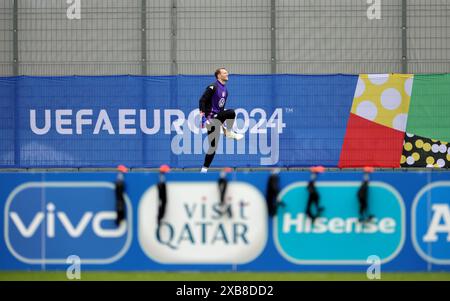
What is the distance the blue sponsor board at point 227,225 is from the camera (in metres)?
5.68

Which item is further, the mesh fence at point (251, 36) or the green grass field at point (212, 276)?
the mesh fence at point (251, 36)

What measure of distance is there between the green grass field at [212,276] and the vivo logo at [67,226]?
0.31ft

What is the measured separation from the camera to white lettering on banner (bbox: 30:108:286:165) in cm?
1370

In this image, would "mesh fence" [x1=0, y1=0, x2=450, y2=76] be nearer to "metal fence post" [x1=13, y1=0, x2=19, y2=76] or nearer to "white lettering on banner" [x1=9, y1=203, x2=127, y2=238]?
"metal fence post" [x1=13, y1=0, x2=19, y2=76]

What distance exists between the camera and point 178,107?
14055 mm

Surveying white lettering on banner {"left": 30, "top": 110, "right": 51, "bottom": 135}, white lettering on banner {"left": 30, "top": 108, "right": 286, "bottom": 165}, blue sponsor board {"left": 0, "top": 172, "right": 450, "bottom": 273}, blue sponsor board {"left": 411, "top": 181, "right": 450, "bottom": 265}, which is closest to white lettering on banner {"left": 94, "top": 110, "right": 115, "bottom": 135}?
white lettering on banner {"left": 30, "top": 108, "right": 286, "bottom": 165}

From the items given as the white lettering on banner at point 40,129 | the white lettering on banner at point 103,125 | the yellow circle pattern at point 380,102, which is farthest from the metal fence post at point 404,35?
the white lettering on banner at point 40,129

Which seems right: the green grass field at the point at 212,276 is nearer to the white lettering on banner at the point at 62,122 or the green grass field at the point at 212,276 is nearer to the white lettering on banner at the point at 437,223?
the white lettering on banner at the point at 437,223

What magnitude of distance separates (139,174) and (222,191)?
0.57 meters

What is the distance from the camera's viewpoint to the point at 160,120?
14.0m

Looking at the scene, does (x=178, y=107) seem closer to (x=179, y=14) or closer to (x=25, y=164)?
(x=179, y=14)

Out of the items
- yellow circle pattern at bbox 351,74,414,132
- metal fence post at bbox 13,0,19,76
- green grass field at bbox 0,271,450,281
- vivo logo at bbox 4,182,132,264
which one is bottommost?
green grass field at bbox 0,271,450,281

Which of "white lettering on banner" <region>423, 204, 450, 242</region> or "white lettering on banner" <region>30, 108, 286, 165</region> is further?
"white lettering on banner" <region>30, 108, 286, 165</region>

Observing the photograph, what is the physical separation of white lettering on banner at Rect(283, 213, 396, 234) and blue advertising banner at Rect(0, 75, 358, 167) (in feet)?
26.0
